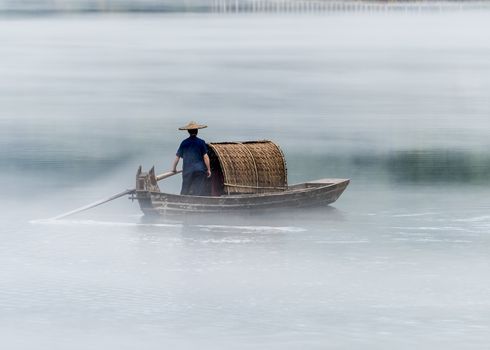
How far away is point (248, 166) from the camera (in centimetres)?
3062

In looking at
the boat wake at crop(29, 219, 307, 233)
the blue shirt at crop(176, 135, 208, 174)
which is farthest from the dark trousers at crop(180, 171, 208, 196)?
the boat wake at crop(29, 219, 307, 233)

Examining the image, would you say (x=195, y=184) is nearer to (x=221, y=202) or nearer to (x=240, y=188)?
(x=221, y=202)

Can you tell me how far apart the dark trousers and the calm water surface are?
679 millimetres

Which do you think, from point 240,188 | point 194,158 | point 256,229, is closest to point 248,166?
point 240,188

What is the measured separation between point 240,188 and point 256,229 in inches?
72.4

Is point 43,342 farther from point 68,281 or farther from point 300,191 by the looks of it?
point 300,191

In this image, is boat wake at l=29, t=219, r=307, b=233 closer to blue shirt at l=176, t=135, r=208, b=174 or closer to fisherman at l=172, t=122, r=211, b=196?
fisherman at l=172, t=122, r=211, b=196

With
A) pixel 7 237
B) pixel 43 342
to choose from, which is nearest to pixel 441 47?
pixel 7 237

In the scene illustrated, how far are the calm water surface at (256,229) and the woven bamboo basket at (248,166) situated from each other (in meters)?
0.85

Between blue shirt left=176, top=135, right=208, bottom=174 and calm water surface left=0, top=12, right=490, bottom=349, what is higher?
blue shirt left=176, top=135, right=208, bottom=174

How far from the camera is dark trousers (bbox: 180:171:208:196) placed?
29.8 m

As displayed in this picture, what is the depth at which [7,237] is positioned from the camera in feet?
93.2

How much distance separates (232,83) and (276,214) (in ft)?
158

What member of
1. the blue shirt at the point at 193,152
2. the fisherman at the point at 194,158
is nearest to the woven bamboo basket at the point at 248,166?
the fisherman at the point at 194,158
